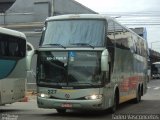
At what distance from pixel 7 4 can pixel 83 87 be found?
151 feet

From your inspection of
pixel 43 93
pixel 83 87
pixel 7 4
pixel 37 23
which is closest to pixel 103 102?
pixel 83 87

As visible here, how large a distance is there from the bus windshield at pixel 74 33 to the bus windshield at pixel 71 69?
0.49 m

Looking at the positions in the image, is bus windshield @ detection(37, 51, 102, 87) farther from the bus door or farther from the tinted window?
the tinted window

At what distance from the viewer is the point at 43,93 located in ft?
57.3

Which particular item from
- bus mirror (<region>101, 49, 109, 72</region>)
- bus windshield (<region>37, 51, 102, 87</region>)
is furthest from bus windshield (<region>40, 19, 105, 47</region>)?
bus mirror (<region>101, 49, 109, 72</region>)

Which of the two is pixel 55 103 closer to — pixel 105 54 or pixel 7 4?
pixel 105 54

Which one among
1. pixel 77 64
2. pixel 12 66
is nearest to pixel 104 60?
pixel 77 64

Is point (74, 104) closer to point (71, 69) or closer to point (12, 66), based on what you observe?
point (71, 69)

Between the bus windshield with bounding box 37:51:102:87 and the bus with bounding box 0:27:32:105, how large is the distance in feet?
4.55

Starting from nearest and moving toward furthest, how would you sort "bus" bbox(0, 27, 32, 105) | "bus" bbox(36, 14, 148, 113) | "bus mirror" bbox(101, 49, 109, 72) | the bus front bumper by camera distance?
"bus mirror" bbox(101, 49, 109, 72)
the bus front bumper
"bus" bbox(36, 14, 148, 113)
"bus" bbox(0, 27, 32, 105)

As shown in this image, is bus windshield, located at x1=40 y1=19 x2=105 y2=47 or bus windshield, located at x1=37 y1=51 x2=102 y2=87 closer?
bus windshield, located at x1=37 y1=51 x2=102 y2=87

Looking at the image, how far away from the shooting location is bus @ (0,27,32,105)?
19.3 meters

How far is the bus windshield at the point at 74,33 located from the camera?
1758 centimetres

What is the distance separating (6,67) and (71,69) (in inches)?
134
